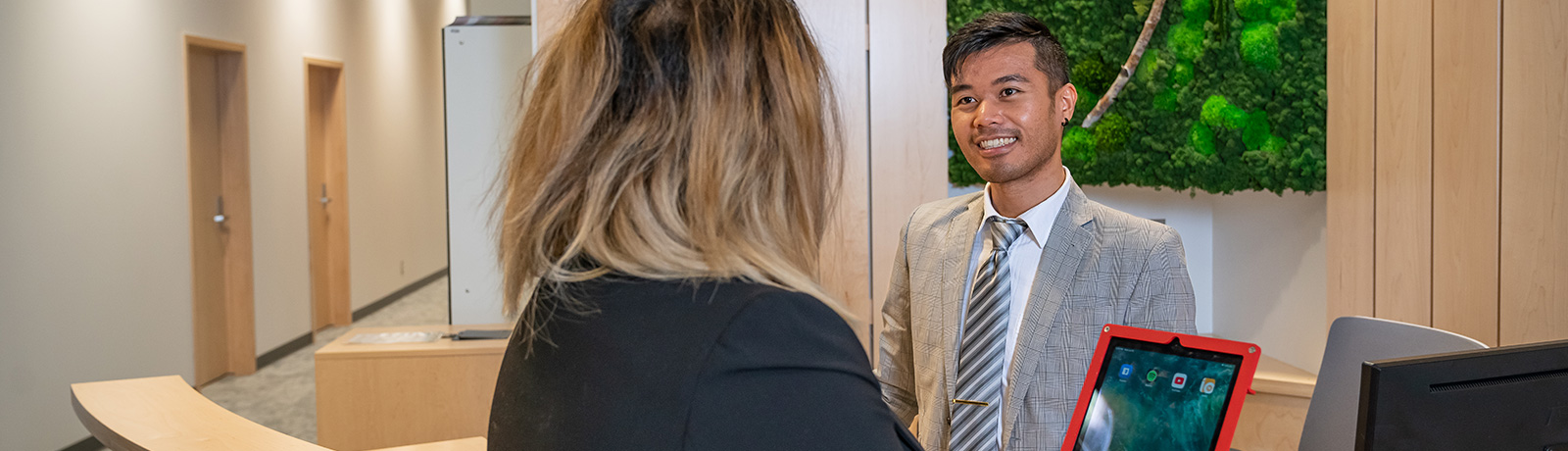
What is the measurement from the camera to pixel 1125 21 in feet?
10.9

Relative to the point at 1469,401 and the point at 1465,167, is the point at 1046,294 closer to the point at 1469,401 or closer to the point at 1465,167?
the point at 1469,401

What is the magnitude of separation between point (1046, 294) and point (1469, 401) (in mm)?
629

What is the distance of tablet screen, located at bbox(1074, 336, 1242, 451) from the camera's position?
126 centimetres

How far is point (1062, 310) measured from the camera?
1685 millimetres

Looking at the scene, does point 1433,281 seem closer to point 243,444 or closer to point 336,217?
point 243,444

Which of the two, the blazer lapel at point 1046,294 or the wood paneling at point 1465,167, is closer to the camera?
the blazer lapel at point 1046,294

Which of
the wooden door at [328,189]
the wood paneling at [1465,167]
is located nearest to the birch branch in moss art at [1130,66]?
the wood paneling at [1465,167]


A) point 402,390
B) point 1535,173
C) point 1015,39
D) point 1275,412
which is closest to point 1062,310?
point 1015,39

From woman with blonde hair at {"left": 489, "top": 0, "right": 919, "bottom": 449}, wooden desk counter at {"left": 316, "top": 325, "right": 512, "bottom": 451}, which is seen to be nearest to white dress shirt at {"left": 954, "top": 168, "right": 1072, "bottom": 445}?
woman with blonde hair at {"left": 489, "top": 0, "right": 919, "bottom": 449}

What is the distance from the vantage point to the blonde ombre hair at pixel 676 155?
0.80 meters

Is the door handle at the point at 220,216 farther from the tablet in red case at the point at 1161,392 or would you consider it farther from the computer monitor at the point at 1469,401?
the computer monitor at the point at 1469,401

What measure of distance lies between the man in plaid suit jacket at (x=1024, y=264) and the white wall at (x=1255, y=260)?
1718mm

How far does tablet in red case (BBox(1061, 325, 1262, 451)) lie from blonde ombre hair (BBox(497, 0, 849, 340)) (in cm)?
61

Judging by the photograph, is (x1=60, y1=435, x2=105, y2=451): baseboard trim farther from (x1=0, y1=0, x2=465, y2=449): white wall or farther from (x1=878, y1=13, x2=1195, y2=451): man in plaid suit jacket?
(x1=878, y1=13, x2=1195, y2=451): man in plaid suit jacket
